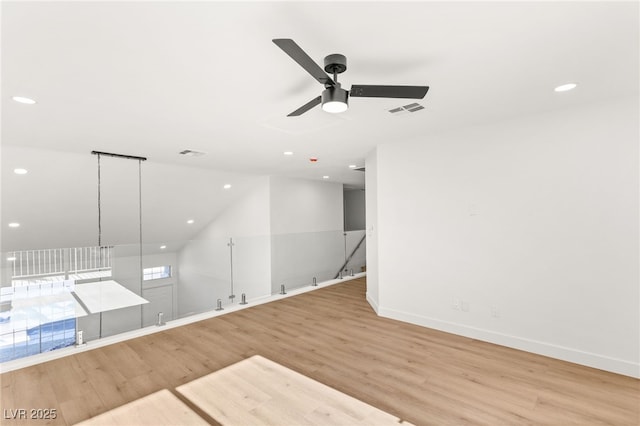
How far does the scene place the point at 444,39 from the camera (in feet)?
6.11

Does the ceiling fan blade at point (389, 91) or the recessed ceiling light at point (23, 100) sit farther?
the recessed ceiling light at point (23, 100)

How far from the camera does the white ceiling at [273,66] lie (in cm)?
162

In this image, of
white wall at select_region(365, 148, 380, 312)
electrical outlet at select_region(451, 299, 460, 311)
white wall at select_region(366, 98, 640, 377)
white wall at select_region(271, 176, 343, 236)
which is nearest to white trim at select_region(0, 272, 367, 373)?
white wall at select_region(365, 148, 380, 312)

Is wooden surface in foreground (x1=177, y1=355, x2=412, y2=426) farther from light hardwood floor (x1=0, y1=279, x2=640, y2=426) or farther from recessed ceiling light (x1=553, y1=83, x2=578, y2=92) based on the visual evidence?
recessed ceiling light (x1=553, y1=83, x2=578, y2=92)

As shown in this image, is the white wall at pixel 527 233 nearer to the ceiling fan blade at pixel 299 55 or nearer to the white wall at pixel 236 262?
the ceiling fan blade at pixel 299 55

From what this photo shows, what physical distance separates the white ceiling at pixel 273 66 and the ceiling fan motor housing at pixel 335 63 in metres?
0.05

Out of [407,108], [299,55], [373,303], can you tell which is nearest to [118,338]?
[373,303]

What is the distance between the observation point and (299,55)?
1.56 m

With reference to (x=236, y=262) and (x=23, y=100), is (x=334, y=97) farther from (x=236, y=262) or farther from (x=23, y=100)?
(x=236, y=262)

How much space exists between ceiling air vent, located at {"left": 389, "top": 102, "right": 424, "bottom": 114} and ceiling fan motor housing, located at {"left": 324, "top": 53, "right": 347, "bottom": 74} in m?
1.21

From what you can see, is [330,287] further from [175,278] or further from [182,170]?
[182,170]

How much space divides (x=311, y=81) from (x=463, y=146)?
231 centimetres

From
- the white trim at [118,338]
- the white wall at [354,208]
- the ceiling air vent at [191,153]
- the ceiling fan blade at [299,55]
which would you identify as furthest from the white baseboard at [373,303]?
the white wall at [354,208]

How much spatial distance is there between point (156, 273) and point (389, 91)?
15.2 feet
